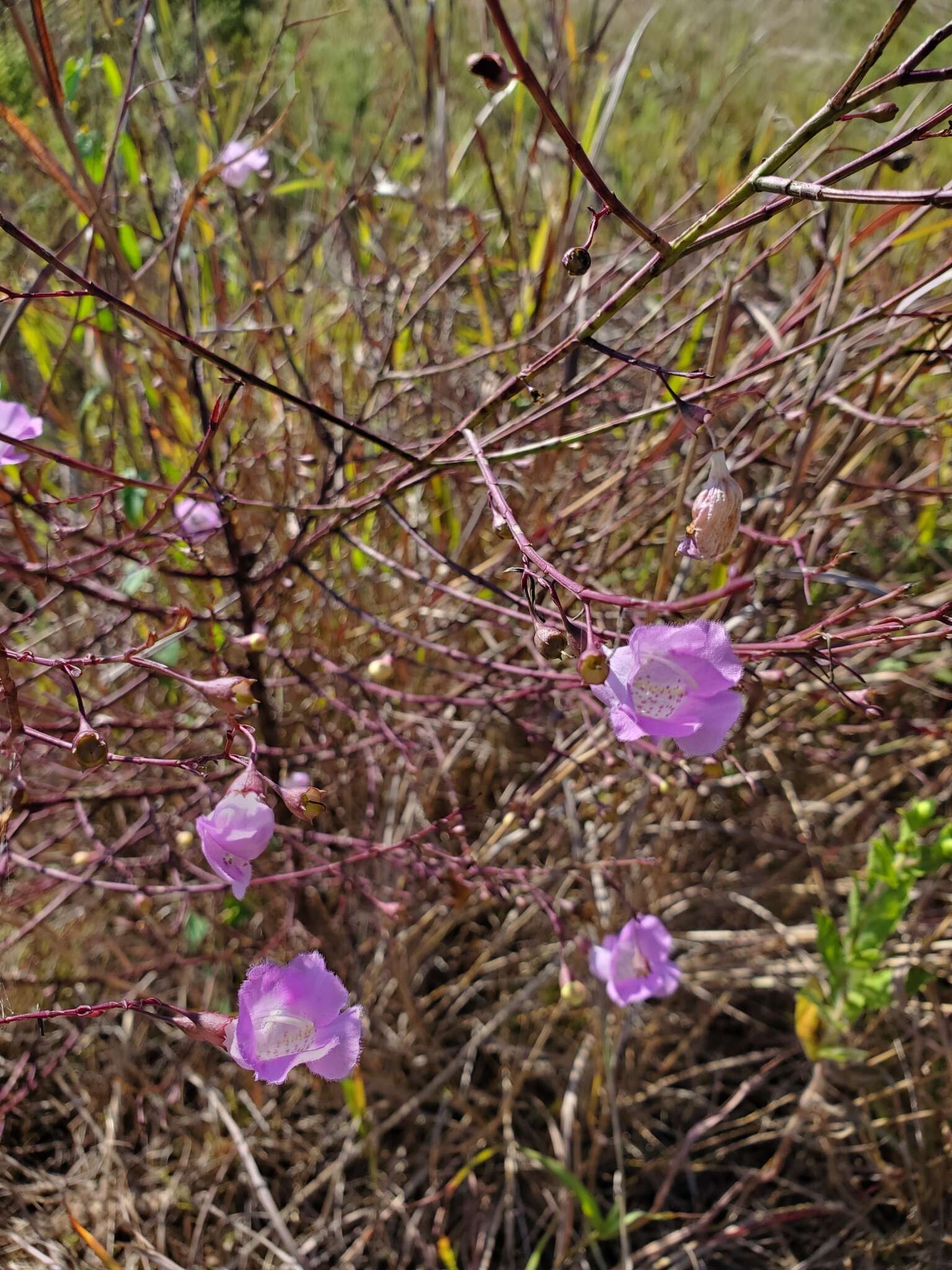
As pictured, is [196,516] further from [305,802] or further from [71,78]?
[305,802]

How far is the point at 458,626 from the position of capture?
137cm

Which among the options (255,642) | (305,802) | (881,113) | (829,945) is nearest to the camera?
(881,113)

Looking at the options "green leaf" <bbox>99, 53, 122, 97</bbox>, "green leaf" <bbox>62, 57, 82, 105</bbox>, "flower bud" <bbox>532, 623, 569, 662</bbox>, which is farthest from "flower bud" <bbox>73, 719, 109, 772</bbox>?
"green leaf" <bbox>99, 53, 122, 97</bbox>

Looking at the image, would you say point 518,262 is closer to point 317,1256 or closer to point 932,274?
point 932,274

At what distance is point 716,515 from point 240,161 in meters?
1.01

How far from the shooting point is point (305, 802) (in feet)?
2.46

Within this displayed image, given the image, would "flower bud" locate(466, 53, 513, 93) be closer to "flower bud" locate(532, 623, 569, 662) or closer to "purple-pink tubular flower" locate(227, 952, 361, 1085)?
"flower bud" locate(532, 623, 569, 662)

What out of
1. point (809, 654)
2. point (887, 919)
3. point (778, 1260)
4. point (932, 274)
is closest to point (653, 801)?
point (887, 919)

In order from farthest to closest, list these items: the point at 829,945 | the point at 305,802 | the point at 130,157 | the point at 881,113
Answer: the point at 130,157 < the point at 829,945 < the point at 305,802 < the point at 881,113

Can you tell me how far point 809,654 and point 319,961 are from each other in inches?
20.3

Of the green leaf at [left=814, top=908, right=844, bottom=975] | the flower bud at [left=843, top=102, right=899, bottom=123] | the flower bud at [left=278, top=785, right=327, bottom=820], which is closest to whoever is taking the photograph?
the flower bud at [left=843, top=102, right=899, bottom=123]

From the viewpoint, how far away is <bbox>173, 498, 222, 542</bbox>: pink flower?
124cm

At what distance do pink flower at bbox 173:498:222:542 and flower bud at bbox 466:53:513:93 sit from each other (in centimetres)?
68

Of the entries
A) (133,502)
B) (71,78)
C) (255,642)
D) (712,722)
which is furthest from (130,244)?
(712,722)
